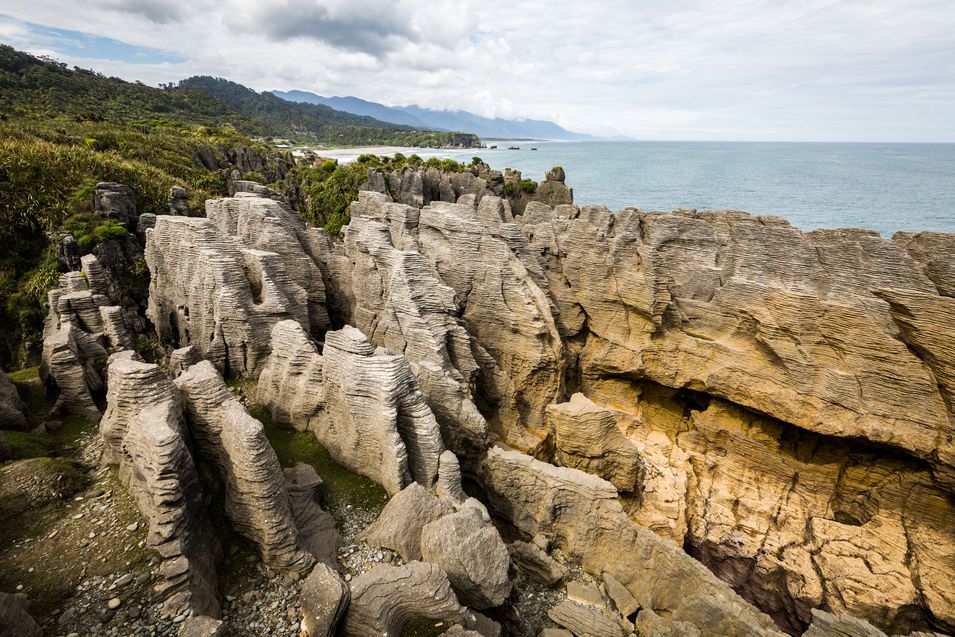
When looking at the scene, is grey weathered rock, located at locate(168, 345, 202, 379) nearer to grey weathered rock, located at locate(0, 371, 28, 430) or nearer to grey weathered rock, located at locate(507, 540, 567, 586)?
grey weathered rock, located at locate(0, 371, 28, 430)

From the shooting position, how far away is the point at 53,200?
86.8 feet

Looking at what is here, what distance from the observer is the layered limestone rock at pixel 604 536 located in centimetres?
1259

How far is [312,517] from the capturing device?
1091 centimetres

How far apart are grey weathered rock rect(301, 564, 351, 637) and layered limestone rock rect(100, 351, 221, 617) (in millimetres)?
1761

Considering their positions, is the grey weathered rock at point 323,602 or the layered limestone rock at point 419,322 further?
the layered limestone rock at point 419,322

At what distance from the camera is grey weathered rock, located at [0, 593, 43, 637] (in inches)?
261

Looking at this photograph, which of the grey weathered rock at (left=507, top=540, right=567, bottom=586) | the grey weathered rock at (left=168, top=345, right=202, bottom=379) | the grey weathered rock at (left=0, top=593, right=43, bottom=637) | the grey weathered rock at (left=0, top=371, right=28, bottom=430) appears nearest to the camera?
the grey weathered rock at (left=0, top=593, right=43, bottom=637)

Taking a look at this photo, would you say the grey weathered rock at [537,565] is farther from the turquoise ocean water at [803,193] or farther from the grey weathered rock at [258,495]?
the turquoise ocean water at [803,193]

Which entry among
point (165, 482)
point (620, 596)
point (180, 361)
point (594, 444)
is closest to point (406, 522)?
point (165, 482)

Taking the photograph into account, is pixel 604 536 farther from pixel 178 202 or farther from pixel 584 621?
pixel 178 202

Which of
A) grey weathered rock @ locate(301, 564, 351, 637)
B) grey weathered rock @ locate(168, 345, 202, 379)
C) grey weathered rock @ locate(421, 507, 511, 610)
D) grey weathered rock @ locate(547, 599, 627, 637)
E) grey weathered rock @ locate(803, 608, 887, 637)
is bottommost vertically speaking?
grey weathered rock @ locate(547, 599, 627, 637)

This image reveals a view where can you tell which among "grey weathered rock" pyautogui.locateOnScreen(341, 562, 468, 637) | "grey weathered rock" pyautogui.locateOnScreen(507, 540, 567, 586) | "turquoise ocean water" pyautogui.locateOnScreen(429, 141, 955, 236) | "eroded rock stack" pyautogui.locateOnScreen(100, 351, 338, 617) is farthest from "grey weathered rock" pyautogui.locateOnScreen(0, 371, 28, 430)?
"turquoise ocean water" pyautogui.locateOnScreen(429, 141, 955, 236)

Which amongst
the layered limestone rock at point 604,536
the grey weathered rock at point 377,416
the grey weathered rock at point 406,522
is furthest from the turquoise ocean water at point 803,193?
the grey weathered rock at point 406,522

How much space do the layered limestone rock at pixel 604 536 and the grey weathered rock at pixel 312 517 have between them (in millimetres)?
5685
